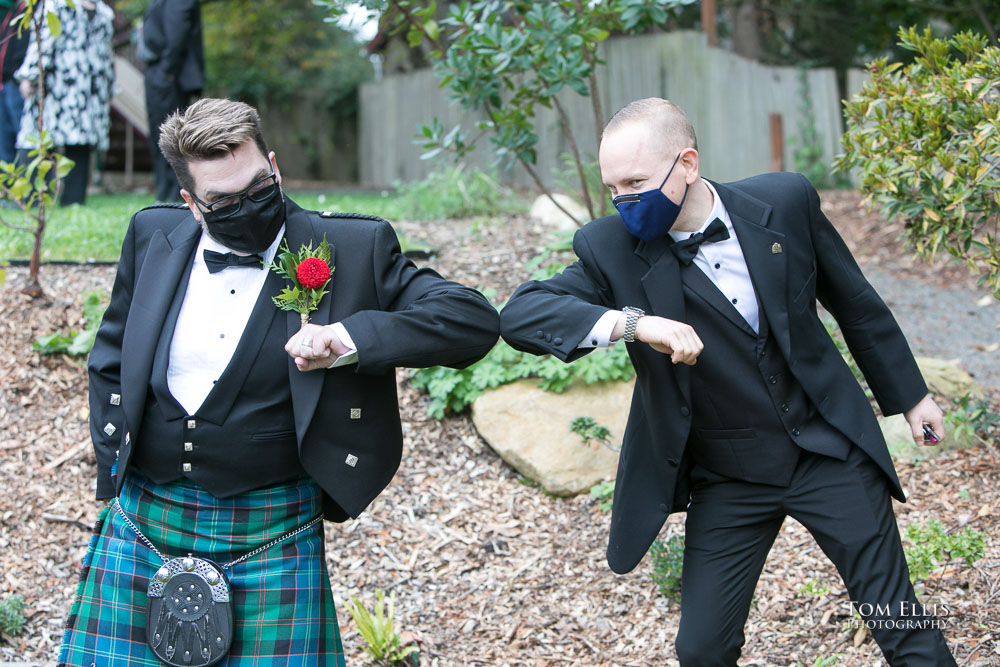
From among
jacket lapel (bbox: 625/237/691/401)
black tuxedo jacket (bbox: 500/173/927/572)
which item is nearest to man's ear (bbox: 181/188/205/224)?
black tuxedo jacket (bbox: 500/173/927/572)

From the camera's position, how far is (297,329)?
279 centimetres

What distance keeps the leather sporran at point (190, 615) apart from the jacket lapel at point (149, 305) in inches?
17.0

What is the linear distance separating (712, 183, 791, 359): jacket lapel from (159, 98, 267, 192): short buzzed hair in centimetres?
137

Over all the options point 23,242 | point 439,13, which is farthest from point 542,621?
point 439,13

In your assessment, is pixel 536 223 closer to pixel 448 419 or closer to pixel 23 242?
pixel 448 419

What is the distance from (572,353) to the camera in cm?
278

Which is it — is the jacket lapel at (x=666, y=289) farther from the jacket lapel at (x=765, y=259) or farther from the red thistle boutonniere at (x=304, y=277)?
the red thistle boutonniere at (x=304, y=277)

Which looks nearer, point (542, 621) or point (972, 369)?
point (542, 621)

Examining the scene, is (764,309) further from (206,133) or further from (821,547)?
(206,133)

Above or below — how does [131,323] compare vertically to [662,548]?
above

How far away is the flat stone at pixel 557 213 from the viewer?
292 inches

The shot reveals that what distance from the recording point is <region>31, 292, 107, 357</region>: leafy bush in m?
5.45

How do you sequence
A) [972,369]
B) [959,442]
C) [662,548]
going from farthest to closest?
1. [972,369]
2. [959,442]
3. [662,548]

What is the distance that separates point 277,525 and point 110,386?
65 cm
